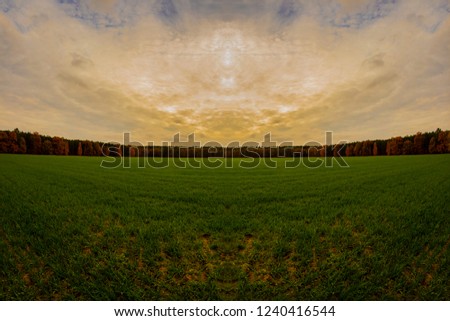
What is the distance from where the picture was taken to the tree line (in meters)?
80.9

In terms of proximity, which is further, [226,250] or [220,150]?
[220,150]

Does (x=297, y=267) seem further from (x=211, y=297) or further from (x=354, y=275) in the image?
(x=211, y=297)

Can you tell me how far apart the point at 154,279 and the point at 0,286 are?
2.76 metres

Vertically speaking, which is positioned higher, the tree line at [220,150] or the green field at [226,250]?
the tree line at [220,150]

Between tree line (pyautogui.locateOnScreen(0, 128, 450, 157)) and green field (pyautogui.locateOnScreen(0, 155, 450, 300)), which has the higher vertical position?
tree line (pyautogui.locateOnScreen(0, 128, 450, 157))

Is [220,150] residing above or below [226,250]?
above

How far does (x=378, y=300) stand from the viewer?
13.0ft

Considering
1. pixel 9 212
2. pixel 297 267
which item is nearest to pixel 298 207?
pixel 297 267

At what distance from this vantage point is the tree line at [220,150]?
80.9m

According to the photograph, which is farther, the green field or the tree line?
the tree line

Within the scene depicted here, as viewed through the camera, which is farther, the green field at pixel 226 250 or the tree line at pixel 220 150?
the tree line at pixel 220 150

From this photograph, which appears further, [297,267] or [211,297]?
[297,267]

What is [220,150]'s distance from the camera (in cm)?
6825
